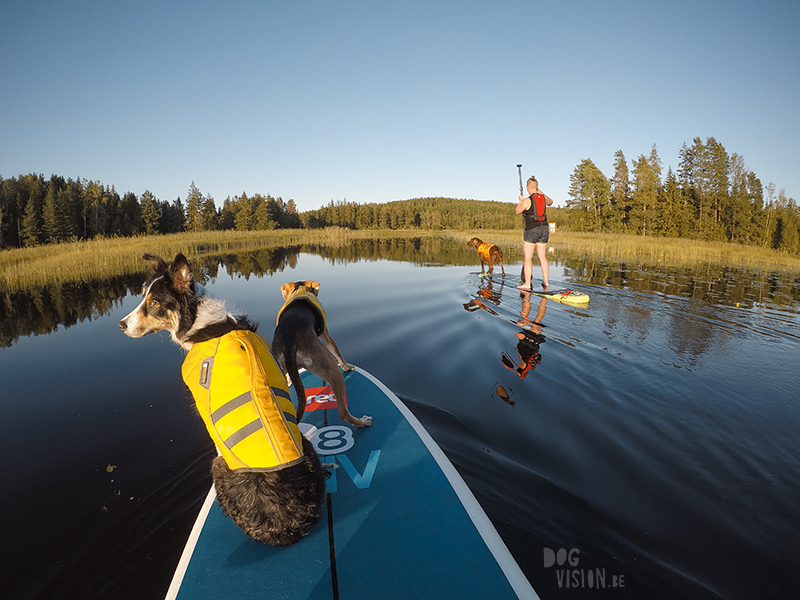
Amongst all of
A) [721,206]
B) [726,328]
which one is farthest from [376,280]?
[721,206]

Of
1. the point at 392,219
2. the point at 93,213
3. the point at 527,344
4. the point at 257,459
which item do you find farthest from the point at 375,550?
the point at 392,219

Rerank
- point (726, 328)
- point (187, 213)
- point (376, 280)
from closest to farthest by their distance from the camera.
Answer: point (726, 328) < point (376, 280) < point (187, 213)

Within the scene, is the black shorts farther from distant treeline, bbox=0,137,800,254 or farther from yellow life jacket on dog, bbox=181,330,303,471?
distant treeline, bbox=0,137,800,254

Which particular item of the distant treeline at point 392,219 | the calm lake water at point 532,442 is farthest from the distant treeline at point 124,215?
the calm lake water at point 532,442

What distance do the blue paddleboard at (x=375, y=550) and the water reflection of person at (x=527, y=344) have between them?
10.1ft

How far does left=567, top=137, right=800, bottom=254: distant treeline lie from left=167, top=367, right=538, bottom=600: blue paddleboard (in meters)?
54.9

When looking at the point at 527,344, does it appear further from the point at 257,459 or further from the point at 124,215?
the point at 124,215

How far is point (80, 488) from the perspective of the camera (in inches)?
136

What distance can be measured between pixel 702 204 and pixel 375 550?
59.3 meters

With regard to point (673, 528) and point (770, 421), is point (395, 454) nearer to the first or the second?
point (673, 528)

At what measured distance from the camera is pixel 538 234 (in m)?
12.1

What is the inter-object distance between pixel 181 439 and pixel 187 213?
103 m

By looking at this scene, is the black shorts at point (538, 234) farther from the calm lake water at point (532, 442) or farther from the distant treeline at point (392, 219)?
the distant treeline at point (392, 219)

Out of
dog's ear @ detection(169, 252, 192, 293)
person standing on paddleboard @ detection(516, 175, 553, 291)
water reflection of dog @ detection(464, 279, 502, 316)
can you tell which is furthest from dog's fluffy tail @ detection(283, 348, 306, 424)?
person standing on paddleboard @ detection(516, 175, 553, 291)
